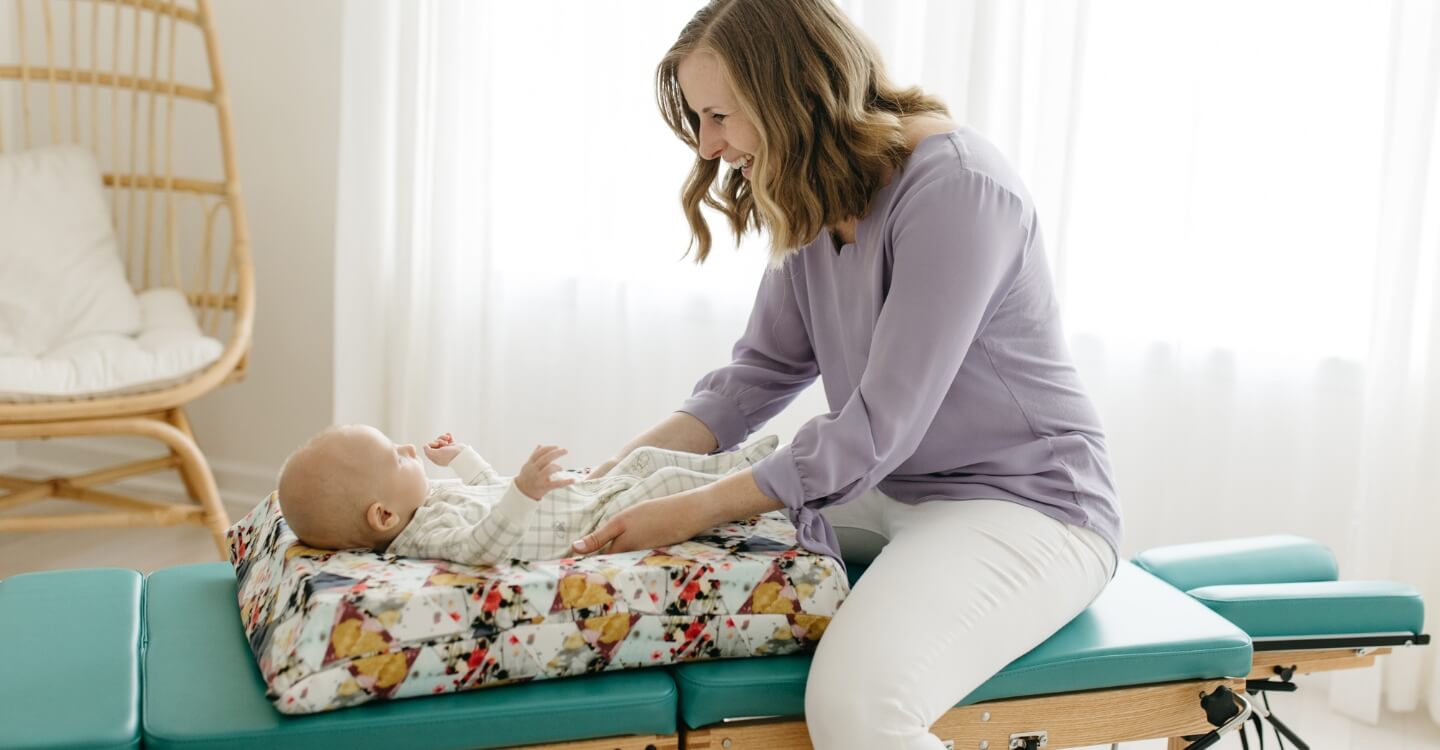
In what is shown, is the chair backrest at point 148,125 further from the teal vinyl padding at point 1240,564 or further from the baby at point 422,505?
the teal vinyl padding at point 1240,564

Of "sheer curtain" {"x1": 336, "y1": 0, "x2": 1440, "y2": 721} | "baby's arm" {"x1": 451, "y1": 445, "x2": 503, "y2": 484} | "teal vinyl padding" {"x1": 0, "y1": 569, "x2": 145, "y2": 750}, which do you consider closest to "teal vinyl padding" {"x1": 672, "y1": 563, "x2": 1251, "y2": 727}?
"baby's arm" {"x1": 451, "y1": 445, "x2": 503, "y2": 484}

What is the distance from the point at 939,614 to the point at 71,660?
3.04 ft

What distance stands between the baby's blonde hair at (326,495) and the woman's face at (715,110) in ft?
1.89

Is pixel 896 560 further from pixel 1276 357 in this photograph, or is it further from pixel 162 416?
pixel 162 416

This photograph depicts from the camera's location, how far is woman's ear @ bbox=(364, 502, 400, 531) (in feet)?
4.64

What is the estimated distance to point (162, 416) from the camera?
2615 mm


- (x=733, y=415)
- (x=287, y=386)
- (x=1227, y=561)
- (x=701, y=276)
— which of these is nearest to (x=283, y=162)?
(x=287, y=386)

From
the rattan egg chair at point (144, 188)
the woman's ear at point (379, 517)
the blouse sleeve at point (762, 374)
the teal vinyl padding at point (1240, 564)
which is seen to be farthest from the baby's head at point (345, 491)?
the rattan egg chair at point (144, 188)

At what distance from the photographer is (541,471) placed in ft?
4.31

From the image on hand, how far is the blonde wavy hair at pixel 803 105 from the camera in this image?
56.7 inches

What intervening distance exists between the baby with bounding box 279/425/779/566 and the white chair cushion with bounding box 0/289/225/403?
122cm

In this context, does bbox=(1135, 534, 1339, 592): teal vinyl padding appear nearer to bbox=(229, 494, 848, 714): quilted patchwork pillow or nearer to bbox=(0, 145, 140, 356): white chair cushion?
bbox=(229, 494, 848, 714): quilted patchwork pillow

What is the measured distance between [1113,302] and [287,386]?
2.07 meters

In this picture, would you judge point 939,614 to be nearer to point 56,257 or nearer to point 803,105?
point 803,105
